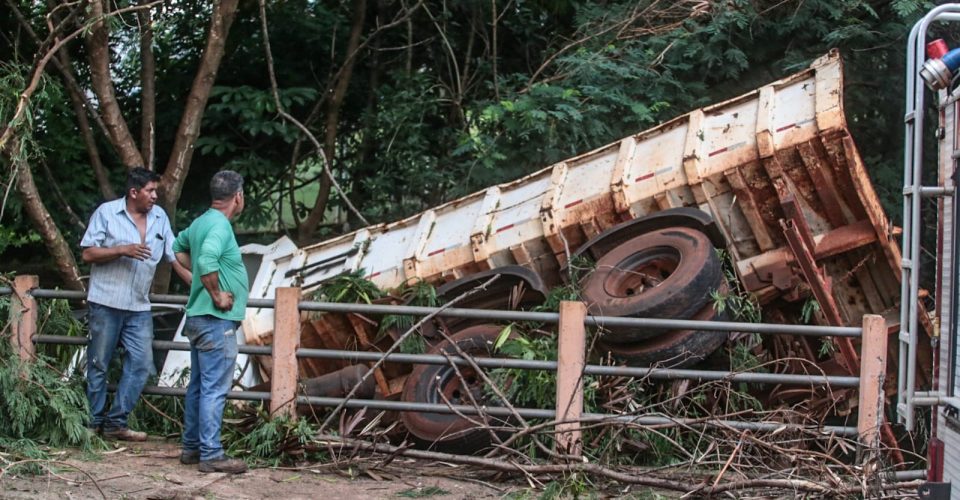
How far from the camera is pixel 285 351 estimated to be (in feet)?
22.1

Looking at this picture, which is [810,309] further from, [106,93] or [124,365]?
[106,93]

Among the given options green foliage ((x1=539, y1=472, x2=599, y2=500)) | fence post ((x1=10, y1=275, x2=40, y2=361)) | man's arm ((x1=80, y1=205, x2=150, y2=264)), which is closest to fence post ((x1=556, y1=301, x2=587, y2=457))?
green foliage ((x1=539, y1=472, x2=599, y2=500))

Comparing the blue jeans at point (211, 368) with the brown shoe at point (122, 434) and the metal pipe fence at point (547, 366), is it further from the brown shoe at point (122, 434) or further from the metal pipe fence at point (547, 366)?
the brown shoe at point (122, 434)

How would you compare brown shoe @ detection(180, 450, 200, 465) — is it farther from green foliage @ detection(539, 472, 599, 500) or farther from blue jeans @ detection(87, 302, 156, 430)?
green foliage @ detection(539, 472, 599, 500)

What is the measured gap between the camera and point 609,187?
8.38 metres

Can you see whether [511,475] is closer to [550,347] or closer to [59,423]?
[550,347]

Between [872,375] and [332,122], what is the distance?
8367 millimetres

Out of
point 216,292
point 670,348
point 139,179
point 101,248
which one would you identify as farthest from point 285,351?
point 670,348

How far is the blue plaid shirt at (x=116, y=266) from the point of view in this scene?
265 inches

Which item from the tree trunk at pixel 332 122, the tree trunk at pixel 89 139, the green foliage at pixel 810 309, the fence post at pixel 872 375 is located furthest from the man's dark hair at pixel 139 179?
the tree trunk at pixel 332 122

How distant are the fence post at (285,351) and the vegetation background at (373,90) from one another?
2846 millimetres

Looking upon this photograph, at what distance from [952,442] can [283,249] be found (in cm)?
687

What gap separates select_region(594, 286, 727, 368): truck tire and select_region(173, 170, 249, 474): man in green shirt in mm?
2487

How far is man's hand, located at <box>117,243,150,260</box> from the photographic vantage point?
6578mm
